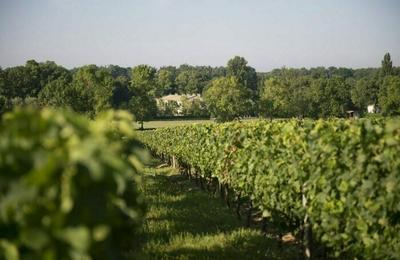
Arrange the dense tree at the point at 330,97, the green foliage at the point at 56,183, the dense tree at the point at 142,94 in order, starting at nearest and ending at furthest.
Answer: the green foliage at the point at 56,183 → the dense tree at the point at 142,94 → the dense tree at the point at 330,97

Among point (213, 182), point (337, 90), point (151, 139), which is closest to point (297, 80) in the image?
point (337, 90)

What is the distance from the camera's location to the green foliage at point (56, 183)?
2170mm

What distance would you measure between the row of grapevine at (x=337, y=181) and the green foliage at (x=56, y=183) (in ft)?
13.0

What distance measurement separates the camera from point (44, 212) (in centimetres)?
235

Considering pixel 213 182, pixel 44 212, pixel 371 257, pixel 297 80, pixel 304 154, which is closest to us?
pixel 44 212

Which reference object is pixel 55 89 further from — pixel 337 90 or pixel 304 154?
pixel 304 154

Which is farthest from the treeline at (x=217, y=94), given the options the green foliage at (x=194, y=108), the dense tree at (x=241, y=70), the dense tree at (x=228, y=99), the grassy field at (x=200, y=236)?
the grassy field at (x=200, y=236)

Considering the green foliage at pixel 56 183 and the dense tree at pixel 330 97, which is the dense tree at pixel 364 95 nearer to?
the dense tree at pixel 330 97

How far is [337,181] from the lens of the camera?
5996 millimetres

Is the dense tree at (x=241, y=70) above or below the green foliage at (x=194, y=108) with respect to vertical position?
above

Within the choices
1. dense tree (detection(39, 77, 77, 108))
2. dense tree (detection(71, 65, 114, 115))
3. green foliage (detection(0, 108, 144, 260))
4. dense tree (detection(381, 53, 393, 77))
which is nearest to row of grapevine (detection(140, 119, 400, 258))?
green foliage (detection(0, 108, 144, 260))

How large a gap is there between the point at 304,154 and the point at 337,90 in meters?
82.2

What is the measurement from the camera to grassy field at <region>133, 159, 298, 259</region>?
802 cm

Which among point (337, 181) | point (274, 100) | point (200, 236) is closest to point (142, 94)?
point (274, 100)
